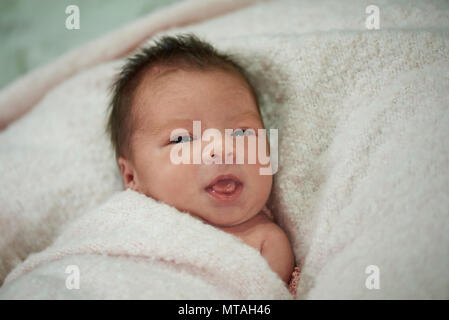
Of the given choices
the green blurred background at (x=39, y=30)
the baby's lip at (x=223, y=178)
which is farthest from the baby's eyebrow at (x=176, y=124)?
the green blurred background at (x=39, y=30)

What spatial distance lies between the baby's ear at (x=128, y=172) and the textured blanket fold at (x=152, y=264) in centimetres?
11

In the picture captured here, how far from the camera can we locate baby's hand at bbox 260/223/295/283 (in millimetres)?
762

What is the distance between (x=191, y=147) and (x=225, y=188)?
10 cm

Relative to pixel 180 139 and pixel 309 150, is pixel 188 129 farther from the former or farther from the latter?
pixel 309 150

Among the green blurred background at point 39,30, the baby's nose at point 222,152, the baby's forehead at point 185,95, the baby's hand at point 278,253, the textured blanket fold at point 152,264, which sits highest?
the green blurred background at point 39,30

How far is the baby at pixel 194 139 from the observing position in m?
0.73

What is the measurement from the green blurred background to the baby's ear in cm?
80

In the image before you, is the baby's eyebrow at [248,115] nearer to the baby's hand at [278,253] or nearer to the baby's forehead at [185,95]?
the baby's forehead at [185,95]

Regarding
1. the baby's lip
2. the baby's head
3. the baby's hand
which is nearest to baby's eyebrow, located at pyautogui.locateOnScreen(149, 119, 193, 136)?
the baby's head

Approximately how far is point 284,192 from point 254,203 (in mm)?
120

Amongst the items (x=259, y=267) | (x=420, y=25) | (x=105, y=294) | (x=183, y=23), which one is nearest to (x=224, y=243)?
(x=259, y=267)

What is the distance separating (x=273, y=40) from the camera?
89cm

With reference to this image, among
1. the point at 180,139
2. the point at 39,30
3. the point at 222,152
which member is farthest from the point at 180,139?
the point at 39,30

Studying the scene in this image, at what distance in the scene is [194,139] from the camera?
2.46ft
